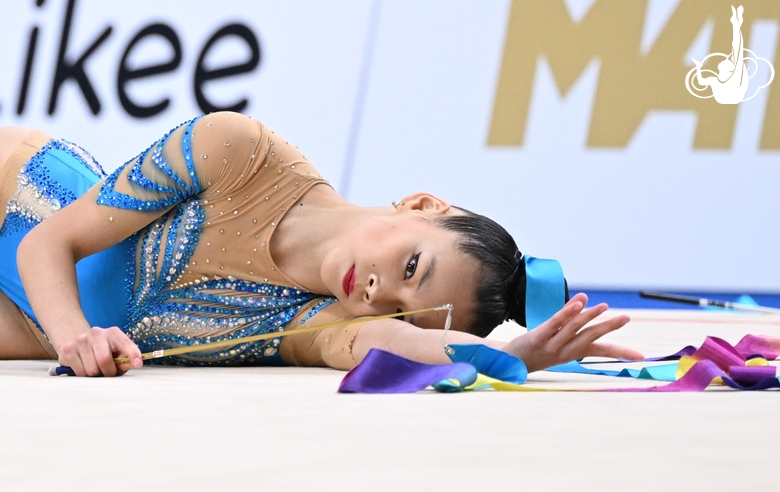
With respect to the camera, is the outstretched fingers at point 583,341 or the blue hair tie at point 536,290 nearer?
the outstretched fingers at point 583,341

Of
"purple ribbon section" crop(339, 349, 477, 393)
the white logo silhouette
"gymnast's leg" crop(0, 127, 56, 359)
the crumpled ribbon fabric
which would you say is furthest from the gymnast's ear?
the white logo silhouette

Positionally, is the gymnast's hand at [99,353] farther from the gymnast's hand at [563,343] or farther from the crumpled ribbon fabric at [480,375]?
the gymnast's hand at [563,343]

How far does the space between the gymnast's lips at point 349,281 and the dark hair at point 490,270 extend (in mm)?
168

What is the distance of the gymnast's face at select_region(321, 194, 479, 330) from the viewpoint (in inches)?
57.0

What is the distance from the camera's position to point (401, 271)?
1.45 meters

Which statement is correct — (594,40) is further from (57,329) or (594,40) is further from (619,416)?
(619,416)

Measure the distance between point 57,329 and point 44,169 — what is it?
20.5 inches

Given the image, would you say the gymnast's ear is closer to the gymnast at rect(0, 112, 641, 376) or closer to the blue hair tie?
the gymnast at rect(0, 112, 641, 376)

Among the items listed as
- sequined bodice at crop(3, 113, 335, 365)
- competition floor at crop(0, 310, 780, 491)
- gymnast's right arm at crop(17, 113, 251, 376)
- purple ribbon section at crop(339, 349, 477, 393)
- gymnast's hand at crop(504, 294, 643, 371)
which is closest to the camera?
competition floor at crop(0, 310, 780, 491)

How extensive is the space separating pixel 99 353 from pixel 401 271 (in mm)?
458

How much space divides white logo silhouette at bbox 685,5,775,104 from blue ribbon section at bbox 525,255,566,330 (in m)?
2.82

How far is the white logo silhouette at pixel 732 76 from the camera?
13.4 feet

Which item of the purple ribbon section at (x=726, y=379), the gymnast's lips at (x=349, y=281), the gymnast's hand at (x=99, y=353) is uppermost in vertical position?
the purple ribbon section at (x=726, y=379)

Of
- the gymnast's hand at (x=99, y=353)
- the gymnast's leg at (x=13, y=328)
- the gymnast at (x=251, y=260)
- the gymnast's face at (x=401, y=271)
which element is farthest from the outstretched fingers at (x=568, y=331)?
the gymnast's leg at (x=13, y=328)
